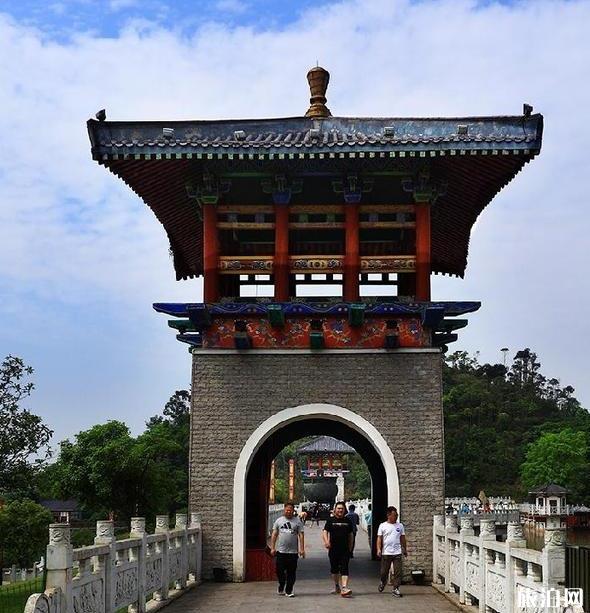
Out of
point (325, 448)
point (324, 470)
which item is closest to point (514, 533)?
point (324, 470)

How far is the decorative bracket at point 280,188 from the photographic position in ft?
51.9

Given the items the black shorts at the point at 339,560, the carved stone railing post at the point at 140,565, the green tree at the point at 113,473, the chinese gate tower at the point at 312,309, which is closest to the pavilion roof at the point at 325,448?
the green tree at the point at 113,473

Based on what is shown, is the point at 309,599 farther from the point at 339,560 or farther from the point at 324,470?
the point at 324,470

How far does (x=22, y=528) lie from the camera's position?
106ft

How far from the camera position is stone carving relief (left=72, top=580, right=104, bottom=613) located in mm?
8664

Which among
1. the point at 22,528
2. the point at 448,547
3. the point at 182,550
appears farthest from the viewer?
the point at 22,528

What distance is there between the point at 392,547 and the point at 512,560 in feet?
13.3

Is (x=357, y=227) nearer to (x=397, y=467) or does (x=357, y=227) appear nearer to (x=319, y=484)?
(x=397, y=467)

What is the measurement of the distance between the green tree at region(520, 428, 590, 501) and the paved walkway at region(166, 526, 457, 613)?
48878mm

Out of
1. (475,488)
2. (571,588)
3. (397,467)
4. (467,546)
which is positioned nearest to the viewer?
(571,588)

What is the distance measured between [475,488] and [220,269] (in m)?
55.7

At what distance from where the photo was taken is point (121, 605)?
10359mm

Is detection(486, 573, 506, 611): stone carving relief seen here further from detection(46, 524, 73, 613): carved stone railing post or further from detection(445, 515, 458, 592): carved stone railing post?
detection(46, 524, 73, 613): carved stone railing post

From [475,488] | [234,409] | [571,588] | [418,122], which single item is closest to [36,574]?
[234,409]
